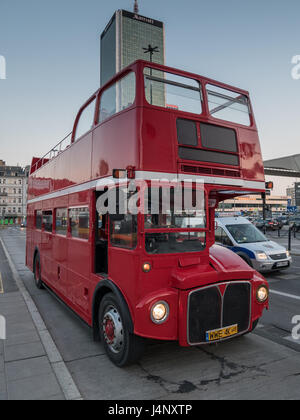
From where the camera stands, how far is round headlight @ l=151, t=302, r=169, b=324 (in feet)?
11.8

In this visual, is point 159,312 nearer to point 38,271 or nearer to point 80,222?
point 80,222

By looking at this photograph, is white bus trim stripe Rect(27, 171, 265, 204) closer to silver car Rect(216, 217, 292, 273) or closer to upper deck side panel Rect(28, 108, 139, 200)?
upper deck side panel Rect(28, 108, 139, 200)

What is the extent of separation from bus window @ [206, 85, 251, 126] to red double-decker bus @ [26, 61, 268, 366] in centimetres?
2

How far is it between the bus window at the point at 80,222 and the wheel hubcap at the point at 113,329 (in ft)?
4.50

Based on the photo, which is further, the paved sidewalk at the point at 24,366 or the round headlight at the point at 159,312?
the round headlight at the point at 159,312

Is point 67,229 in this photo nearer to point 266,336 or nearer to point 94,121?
point 94,121

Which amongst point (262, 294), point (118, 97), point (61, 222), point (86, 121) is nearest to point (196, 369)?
point (262, 294)

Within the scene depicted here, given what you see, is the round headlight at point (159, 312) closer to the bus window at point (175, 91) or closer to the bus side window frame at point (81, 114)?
the bus window at point (175, 91)

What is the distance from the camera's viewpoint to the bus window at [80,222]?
16.6 ft

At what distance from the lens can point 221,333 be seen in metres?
3.91

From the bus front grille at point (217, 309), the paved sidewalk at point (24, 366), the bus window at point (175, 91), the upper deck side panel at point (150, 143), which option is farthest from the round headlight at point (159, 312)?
the bus window at point (175, 91)

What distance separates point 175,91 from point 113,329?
3.37 m

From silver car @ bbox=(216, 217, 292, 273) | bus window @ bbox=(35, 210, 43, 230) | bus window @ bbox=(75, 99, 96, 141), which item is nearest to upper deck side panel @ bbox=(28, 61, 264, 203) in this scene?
bus window @ bbox=(75, 99, 96, 141)
